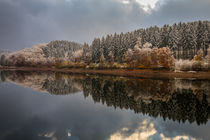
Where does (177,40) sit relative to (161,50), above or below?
above

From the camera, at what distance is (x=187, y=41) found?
80688 millimetres

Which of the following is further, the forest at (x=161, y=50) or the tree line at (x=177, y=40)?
the tree line at (x=177, y=40)

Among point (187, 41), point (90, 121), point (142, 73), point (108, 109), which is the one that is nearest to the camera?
point (90, 121)

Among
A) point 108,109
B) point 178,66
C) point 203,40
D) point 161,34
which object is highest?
point 161,34

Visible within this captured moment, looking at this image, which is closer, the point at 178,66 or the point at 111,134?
the point at 111,134

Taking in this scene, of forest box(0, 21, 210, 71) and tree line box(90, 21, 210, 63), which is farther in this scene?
tree line box(90, 21, 210, 63)

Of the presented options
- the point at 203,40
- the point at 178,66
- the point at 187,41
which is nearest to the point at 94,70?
the point at 178,66

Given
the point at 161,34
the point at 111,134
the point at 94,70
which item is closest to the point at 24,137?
the point at 111,134

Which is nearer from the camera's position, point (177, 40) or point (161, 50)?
point (161, 50)

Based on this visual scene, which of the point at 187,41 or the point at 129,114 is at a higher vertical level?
the point at 187,41

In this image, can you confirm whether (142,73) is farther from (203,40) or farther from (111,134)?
(111,134)

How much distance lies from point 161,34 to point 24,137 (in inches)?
3559

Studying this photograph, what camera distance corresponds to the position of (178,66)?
179 ft

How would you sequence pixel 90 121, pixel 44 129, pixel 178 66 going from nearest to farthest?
1. pixel 44 129
2. pixel 90 121
3. pixel 178 66
